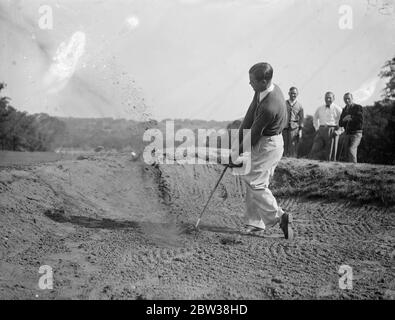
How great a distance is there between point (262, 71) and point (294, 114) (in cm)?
556

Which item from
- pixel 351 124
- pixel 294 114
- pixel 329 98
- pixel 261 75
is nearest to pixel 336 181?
pixel 351 124

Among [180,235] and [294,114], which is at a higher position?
[294,114]

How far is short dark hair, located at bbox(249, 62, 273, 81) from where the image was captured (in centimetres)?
605

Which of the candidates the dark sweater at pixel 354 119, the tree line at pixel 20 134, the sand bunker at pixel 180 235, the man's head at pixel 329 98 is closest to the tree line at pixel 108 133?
the tree line at pixel 20 134

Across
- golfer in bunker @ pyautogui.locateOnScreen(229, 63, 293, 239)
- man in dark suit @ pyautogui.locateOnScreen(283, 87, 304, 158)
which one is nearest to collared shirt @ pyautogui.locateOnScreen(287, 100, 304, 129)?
man in dark suit @ pyautogui.locateOnScreen(283, 87, 304, 158)

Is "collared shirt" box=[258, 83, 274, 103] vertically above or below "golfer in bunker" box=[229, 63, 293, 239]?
above

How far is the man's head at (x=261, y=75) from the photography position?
19.9 ft

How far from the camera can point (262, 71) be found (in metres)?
6.05

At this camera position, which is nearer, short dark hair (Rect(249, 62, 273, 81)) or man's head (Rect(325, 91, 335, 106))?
short dark hair (Rect(249, 62, 273, 81))

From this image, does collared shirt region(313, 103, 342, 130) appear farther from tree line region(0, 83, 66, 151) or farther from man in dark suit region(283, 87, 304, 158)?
tree line region(0, 83, 66, 151)

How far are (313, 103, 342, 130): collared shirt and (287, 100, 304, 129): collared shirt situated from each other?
442 mm

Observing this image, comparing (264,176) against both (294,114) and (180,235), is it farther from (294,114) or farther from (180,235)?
(294,114)
